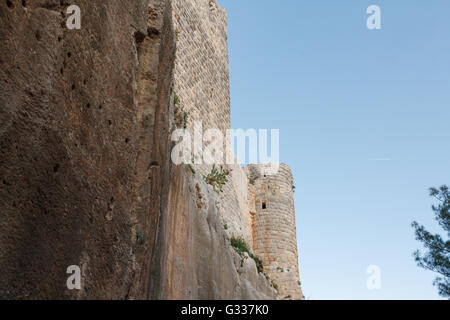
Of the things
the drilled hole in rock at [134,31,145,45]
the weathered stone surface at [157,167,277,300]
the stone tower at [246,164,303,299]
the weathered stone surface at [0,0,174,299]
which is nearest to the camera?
the weathered stone surface at [0,0,174,299]

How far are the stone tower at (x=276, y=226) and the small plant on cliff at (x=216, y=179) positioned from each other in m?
6.60

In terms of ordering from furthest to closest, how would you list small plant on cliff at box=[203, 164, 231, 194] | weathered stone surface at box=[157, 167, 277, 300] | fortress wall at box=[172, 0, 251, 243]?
small plant on cliff at box=[203, 164, 231, 194], fortress wall at box=[172, 0, 251, 243], weathered stone surface at box=[157, 167, 277, 300]

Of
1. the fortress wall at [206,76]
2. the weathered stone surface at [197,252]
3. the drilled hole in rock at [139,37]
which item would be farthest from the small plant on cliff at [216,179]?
the drilled hole in rock at [139,37]

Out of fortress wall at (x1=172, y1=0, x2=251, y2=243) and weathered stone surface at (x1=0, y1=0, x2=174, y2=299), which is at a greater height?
fortress wall at (x1=172, y1=0, x2=251, y2=243)

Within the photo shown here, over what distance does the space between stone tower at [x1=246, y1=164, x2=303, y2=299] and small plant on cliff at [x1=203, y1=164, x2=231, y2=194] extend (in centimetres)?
660

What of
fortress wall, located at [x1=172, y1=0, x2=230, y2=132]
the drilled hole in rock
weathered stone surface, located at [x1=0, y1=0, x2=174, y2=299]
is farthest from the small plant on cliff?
weathered stone surface, located at [x1=0, y1=0, x2=174, y2=299]

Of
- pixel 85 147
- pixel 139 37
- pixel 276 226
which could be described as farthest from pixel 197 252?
pixel 276 226

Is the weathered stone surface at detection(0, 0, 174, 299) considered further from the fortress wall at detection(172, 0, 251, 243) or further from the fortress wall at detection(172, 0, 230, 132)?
the fortress wall at detection(172, 0, 230, 132)

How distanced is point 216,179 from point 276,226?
25.8ft

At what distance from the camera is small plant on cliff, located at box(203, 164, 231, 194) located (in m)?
13.4
